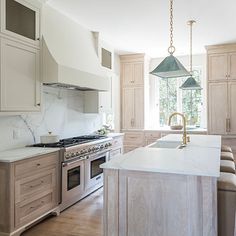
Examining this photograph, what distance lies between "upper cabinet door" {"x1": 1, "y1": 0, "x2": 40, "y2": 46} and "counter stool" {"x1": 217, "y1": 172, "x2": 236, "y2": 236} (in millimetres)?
2672

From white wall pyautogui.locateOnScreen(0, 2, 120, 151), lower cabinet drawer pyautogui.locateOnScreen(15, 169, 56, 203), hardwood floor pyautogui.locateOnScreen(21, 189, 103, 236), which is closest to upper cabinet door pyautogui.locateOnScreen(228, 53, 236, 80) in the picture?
white wall pyautogui.locateOnScreen(0, 2, 120, 151)

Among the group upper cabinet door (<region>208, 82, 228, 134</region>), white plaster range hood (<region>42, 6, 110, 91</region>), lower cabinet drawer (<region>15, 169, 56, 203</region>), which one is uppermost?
white plaster range hood (<region>42, 6, 110, 91</region>)

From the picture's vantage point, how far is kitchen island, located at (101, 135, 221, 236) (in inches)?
75.6

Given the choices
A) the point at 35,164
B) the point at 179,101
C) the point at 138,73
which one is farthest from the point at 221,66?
the point at 35,164

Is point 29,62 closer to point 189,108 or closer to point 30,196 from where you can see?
point 30,196

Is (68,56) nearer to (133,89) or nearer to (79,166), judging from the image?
(79,166)

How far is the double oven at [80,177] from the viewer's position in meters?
3.65

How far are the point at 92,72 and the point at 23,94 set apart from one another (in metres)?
1.55

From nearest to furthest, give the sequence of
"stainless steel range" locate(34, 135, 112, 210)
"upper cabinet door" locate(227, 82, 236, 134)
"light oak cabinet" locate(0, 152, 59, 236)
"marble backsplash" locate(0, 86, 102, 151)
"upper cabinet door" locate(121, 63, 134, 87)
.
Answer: "light oak cabinet" locate(0, 152, 59, 236)
"marble backsplash" locate(0, 86, 102, 151)
"stainless steel range" locate(34, 135, 112, 210)
"upper cabinet door" locate(227, 82, 236, 134)
"upper cabinet door" locate(121, 63, 134, 87)

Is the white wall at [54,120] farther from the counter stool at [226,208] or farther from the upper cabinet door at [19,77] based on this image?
the counter stool at [226,208]

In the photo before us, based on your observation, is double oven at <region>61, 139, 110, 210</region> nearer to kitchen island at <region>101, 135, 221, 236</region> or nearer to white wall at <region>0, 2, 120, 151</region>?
white wall at <region>0, 2, 120, 151</region>

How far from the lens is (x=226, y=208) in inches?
79.2

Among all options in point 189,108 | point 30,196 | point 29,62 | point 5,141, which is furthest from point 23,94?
point 189,108

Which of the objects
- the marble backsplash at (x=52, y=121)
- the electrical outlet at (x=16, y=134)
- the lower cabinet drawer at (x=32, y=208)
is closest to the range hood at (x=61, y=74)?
the marble backsplash at (x=52, y=121)
